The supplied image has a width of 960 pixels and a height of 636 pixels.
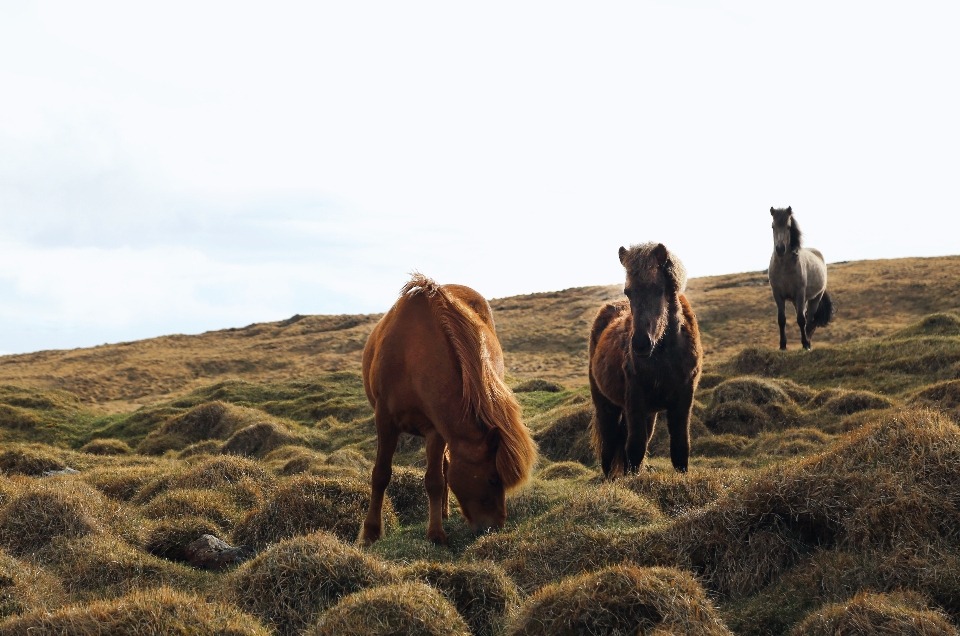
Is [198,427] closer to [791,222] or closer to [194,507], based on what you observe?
[194,507]

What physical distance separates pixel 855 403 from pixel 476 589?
866cm

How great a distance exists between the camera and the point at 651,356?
307 inches

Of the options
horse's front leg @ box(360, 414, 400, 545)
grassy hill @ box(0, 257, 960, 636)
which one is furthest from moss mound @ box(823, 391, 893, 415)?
horse's front leg @ box(360, 414, 400, 545)

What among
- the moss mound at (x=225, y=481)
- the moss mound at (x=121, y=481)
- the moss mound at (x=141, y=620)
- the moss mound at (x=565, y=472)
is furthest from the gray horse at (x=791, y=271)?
the moss mound at (x=141, y=620)

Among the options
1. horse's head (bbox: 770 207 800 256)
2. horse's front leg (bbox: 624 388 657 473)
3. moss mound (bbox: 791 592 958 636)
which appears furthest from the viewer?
horse's head (bbox: 770 207 800 256)

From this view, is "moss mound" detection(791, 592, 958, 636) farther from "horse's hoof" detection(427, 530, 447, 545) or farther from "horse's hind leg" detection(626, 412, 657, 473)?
"horse's hind leg" detection(626, 412, 657, 473)

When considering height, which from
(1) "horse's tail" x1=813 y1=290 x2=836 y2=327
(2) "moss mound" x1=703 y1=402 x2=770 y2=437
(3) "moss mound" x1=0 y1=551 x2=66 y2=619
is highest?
(1) "horse's tail" x1=813 y1=290 x2=836 y2=327

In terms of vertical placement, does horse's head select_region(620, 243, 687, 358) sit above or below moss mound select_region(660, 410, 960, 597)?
above

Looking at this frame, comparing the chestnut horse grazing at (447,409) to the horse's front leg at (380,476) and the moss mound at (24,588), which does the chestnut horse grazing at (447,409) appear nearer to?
the horse's front leg at (380,476)

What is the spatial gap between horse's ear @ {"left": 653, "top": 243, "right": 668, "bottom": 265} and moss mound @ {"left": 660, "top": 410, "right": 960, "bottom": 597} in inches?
96.8

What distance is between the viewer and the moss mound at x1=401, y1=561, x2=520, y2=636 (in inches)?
190

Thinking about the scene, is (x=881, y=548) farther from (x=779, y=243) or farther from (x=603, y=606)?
(x=779, y=243)

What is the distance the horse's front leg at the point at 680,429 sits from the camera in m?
7.96

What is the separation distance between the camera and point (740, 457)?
10.3m
